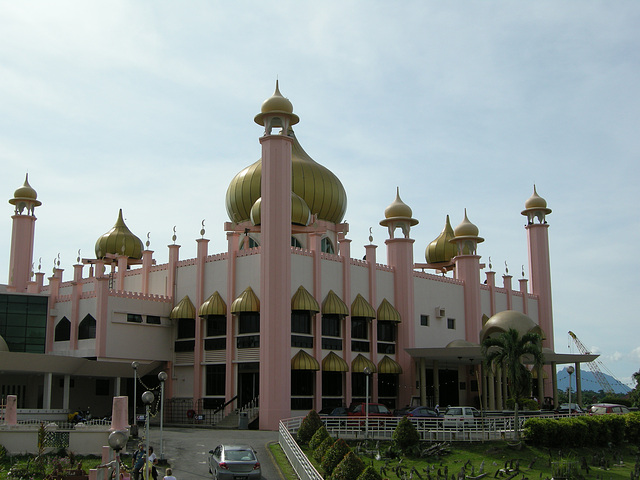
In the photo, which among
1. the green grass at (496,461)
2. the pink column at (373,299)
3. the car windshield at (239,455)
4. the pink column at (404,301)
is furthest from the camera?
the pink column at (404,301)

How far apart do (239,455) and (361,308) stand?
66.2ft

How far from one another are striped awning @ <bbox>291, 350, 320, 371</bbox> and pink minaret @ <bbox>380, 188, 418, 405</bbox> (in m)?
7.66

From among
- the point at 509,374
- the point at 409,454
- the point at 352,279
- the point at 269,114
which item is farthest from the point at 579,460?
the point at 269,114

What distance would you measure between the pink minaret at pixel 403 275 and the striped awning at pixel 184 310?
11971 mm

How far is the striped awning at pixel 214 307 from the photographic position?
40062mm

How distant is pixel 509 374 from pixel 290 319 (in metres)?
10.8

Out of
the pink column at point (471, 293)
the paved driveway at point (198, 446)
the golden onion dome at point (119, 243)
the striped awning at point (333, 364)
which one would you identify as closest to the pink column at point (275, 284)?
the paved driveway at point (198, 446)

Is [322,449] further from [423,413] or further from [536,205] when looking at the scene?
[536,205]

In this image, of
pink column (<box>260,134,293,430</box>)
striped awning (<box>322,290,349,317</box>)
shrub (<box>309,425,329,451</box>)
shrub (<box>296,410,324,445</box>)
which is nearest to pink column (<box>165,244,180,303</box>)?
pink column (<box>260,134,293,430</box>)

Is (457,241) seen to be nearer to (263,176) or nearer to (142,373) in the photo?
(263,176)

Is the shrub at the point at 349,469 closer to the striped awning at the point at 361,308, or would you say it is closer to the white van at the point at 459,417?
the white van at the point at 459,417

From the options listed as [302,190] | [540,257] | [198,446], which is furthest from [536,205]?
[198,446]

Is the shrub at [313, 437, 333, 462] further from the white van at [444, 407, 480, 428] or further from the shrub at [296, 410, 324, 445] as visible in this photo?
the white van at [444, 407, 480, 428]

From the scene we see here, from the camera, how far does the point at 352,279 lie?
141 feet
